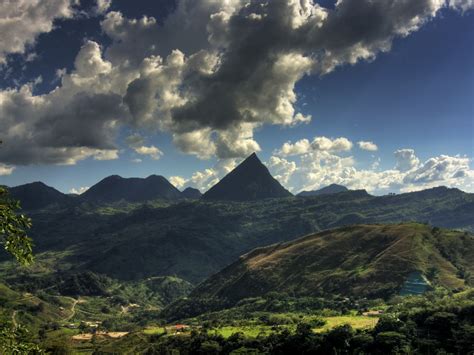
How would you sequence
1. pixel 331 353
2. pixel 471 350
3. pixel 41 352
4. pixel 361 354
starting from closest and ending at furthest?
pixel 41 352, pixel 471 350, pixel 361 354, pixel 331 353

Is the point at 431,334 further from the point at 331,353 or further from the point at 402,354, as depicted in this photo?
the point at 331,353

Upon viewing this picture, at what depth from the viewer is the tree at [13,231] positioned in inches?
982

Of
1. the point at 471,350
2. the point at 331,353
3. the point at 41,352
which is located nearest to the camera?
the point at 41,352

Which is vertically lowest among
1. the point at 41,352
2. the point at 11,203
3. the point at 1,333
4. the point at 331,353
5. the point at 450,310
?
the point at 331,353

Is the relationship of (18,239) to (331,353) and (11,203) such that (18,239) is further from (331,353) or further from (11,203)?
(331,353)

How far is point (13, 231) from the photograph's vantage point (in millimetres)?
25312

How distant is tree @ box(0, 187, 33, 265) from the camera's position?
24.9 m

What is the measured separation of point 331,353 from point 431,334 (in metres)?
44.4

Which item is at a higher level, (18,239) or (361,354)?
(18,239)

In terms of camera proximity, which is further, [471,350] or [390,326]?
[390,326]

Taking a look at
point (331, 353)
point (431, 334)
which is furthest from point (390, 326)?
point (331, 353)

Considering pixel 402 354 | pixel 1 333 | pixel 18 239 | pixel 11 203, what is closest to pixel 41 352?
pixel 1 333

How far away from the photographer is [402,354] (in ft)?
575

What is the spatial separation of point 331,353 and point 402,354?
111 ft
